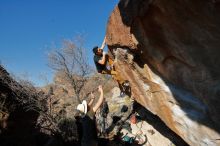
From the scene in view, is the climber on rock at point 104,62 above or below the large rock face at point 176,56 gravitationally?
above

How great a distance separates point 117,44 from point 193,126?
98.8 inches

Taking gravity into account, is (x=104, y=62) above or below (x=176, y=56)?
above

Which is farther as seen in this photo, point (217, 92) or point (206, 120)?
point (206, 120)

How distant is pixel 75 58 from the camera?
77.4ft

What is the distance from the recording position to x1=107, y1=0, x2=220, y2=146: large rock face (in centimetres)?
575

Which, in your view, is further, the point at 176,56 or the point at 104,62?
the point at 104,62

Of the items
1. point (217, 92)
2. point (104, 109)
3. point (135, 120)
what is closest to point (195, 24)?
point (217, 92)

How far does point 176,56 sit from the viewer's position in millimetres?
6586

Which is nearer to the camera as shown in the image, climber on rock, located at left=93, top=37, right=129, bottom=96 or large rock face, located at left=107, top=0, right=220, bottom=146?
large rock face, located at left=107, top=0, right=220, bottom=146

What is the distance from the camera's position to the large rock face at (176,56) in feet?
18.9

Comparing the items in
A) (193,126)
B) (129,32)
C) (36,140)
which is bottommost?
(193,126)

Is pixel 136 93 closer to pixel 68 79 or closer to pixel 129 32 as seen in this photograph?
pixel 129 32

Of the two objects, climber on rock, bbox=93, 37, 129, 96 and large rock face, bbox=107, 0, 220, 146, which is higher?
climber on rock, bbox=93, 37, 129, 96

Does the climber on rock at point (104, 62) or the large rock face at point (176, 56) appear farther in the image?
the climber on rock at point (104, 62)
